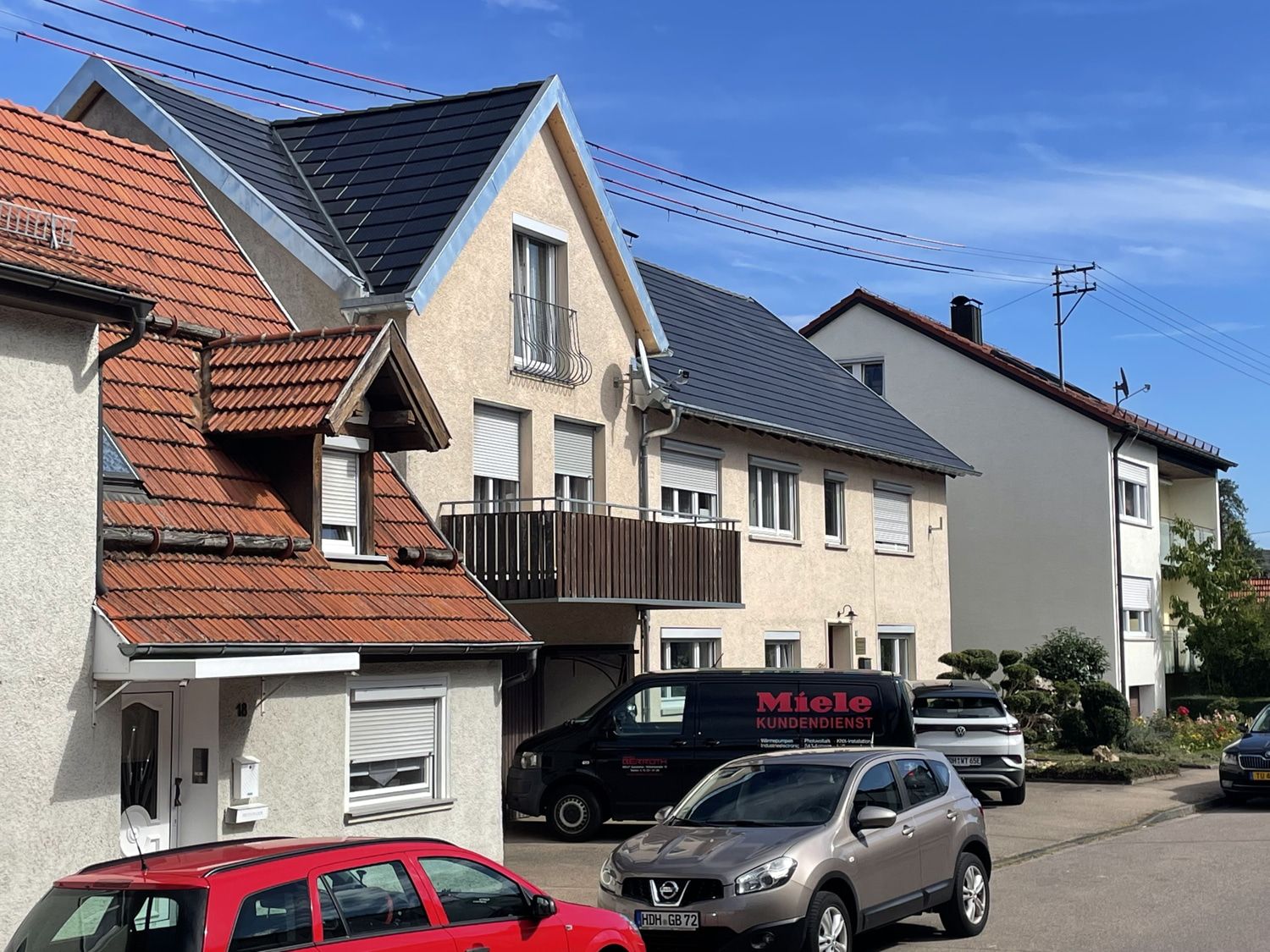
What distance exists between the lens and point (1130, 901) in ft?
44.4

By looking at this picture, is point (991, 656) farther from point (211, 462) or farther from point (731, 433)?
point (211, 462)

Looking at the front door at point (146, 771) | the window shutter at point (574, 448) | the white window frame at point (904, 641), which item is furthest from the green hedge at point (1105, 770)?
the front door at point (146, 771)

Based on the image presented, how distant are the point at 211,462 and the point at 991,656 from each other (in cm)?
2174

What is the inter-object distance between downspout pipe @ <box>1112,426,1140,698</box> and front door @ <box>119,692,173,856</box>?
2931 cm

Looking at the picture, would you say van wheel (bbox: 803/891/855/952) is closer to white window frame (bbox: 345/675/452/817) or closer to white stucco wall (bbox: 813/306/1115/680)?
white window frame (bbox: 345/675/452/817)

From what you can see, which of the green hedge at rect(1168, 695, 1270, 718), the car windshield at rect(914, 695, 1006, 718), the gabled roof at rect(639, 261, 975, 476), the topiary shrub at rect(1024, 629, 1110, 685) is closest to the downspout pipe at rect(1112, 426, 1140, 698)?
the topiary shrub at rect(1024, 629, 1110, 685)

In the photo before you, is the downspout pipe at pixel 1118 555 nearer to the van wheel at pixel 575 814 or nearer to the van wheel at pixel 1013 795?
the van wheel at pixel 1013 795

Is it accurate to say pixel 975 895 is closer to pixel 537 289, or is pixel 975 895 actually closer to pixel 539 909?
pixel 539 909

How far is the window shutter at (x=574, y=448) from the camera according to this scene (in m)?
21.2

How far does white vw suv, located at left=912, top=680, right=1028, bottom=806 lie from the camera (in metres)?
21.9

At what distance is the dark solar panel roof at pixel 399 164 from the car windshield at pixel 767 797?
835 centimetres

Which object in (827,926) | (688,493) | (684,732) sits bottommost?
(827,926)

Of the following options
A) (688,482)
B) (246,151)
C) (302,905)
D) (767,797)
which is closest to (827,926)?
(767,797)

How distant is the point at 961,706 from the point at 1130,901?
873 cm
